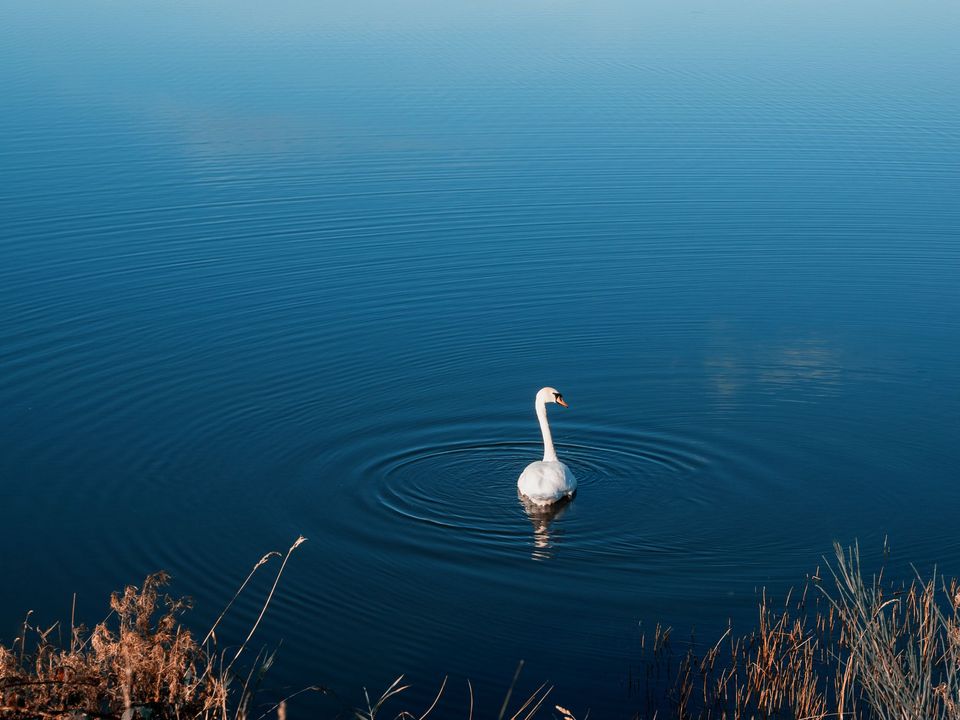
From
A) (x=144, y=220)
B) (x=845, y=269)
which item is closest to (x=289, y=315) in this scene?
(x=144, y=220)

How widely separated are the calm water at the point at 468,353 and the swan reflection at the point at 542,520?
0.08m

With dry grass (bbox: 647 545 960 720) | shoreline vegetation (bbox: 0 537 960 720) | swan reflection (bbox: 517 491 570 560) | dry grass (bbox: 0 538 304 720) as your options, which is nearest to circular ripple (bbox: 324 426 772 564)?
swan reflection (bbox: 517 491 570 560)

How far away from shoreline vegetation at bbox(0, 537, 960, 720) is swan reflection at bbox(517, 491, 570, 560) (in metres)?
1.92

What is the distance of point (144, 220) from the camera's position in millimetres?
25875

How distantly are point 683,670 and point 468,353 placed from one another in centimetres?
904

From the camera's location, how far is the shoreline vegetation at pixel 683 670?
6871mm

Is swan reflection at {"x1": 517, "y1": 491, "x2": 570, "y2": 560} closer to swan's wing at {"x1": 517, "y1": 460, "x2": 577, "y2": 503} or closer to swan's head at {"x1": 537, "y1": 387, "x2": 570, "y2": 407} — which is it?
swan's wing at {"x1": 517, "y1": 460, "x2": 577, "y2": 503}

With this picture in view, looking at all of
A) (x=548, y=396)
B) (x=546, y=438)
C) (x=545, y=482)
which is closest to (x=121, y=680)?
(x=545, y=482)

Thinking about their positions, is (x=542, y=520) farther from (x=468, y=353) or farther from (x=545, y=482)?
(x=468, y=353)

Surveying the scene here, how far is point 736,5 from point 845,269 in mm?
49840

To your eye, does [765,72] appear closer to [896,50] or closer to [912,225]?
[896,50]

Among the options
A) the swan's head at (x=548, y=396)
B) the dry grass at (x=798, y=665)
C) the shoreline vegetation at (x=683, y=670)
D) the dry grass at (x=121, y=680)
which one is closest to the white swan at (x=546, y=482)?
the swan's head at (x=548, y=396)

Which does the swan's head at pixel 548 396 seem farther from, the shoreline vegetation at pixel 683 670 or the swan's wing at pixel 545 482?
the shoreline vegetation at pixel 683 670

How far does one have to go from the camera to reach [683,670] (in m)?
10.7
